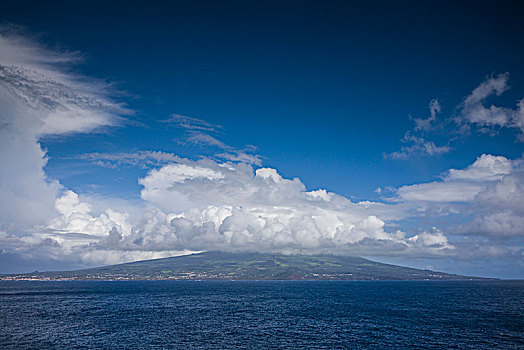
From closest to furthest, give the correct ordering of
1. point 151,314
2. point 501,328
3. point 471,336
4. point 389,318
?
1. point 471,336
2. point 501,328
3. point 389,318
4. point 151,314

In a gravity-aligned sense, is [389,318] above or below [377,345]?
below

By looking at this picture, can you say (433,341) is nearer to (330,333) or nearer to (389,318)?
(330,333)

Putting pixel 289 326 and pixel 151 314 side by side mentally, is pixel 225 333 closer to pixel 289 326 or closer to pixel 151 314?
pixel 289 326

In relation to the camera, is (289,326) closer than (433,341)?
No

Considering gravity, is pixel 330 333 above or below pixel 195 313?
above

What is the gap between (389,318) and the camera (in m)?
115

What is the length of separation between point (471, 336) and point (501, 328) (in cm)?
1826

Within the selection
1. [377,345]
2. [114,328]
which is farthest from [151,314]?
[377,345]

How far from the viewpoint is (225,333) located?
286ft

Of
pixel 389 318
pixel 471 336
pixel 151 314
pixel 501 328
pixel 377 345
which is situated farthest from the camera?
pixel 151 314

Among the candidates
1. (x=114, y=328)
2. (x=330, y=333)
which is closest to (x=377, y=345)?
(x=330, y=333)

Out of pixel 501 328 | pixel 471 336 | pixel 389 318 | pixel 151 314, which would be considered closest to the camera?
pixel 471 336

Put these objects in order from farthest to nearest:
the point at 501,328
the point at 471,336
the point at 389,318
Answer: the point at 389,318 < the point at 501,328 < the point at 471,336

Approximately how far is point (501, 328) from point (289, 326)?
6107 centimetres
